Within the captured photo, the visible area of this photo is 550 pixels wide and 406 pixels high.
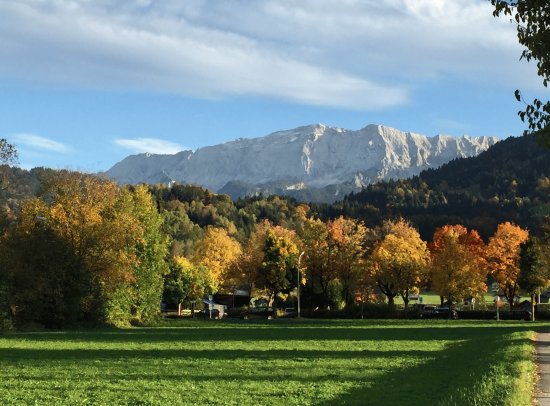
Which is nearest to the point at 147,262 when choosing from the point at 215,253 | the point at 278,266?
the point at 278,266

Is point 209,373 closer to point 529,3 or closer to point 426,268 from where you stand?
point 529,3

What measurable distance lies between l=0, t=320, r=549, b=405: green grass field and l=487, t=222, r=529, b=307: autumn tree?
62525 millimetres

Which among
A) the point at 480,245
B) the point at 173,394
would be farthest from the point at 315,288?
the point at 173,394

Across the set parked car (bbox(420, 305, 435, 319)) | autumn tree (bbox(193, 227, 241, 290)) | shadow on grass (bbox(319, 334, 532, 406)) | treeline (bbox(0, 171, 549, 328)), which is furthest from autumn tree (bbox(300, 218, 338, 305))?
shadow on grass (bbox(319, 334, 532, 406))

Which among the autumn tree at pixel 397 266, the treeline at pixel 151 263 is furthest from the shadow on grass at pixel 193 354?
the autumn tree at pixel 397 266

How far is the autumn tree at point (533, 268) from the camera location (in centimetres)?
9144

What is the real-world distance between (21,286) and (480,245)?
73206 mm

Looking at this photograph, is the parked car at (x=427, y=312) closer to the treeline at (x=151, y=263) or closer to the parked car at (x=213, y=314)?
the treeline at (x=151, y=263)

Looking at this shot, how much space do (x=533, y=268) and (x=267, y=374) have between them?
7533 cm

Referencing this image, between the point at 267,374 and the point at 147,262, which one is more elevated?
the point at 147,262

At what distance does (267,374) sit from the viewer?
84.6ft

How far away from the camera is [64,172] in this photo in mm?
72375

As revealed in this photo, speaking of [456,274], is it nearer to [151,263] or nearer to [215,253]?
[151,263]

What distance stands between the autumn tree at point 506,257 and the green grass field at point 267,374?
6252cm
